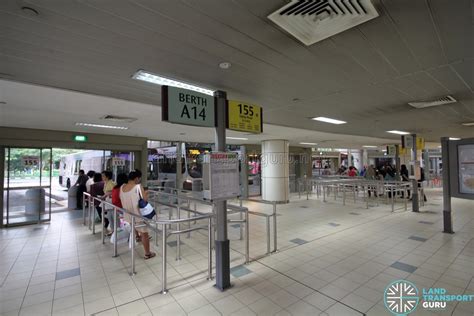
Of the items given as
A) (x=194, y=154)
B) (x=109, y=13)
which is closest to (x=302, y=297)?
(x=109, y=13)

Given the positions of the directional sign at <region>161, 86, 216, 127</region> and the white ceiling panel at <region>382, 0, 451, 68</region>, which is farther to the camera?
the directional sign at <region>161, 86, 216, 127</region>

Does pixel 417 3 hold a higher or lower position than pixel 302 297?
higher

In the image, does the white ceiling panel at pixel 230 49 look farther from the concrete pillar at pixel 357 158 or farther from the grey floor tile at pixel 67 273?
the concrete pillar at pixel 357 158

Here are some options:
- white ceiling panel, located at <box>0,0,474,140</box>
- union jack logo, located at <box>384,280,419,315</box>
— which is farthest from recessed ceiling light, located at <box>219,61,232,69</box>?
union jack logo, located at <box>384,280,419,315</box>

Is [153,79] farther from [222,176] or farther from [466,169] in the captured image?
[466,169]

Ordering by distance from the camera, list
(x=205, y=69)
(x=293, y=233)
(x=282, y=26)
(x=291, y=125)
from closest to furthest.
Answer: (x=282, y=26) < (x=205, y=69) < (x=293, y=233) < (x=291, y=125)

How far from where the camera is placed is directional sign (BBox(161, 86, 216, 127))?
234 cm

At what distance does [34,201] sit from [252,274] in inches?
262

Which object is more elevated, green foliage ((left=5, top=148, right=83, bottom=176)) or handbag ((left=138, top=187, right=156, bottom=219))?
green foliage ((left=5, top=148, right=83, bottom=176))

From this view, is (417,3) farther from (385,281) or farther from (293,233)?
(293,233)

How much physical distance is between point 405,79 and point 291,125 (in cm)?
337

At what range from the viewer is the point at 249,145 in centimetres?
1103

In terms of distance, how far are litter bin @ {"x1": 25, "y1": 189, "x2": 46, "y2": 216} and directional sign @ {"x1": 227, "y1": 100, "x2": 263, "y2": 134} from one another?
6592 millimetres

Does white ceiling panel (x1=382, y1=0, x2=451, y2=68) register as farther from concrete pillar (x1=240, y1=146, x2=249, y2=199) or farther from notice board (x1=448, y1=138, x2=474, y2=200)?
concrete pillar (x1=240, y1=146, x2=249, y2=199)
